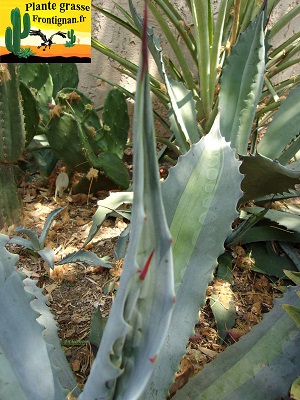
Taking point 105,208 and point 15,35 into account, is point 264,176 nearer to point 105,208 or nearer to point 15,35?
point 105,208

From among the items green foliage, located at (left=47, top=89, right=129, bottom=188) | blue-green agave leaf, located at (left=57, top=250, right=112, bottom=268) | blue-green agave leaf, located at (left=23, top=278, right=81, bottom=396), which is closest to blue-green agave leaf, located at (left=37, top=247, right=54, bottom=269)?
blue-green agave leaf, located at (left=57, top=250, right=112, bottom=268)

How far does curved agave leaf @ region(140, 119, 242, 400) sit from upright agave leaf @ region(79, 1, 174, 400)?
0.26 meters

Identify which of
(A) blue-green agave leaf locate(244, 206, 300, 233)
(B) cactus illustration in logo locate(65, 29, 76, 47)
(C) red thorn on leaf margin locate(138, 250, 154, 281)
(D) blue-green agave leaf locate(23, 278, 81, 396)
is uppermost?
(B) cactus illustration in logo locate(65, 29, 76, 47)

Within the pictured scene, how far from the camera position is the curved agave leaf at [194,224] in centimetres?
76

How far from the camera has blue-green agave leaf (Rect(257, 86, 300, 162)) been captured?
1.40 m

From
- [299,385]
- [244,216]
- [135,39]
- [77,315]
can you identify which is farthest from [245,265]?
[135,39]

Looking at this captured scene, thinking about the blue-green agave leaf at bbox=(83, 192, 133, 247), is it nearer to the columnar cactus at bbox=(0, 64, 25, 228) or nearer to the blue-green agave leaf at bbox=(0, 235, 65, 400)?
the columnar cactus at bbox=(0, 64, 25, 228)

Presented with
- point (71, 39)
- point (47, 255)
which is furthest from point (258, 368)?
point (71, 39)

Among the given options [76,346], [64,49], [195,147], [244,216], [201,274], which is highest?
[64,49]

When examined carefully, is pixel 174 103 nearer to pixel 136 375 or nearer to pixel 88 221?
pixel 88 221

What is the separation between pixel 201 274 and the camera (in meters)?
0.80

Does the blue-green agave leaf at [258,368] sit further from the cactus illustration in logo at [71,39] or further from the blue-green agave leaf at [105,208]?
the cactus illustration in logo at [71,39]

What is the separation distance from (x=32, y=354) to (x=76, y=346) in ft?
1.30

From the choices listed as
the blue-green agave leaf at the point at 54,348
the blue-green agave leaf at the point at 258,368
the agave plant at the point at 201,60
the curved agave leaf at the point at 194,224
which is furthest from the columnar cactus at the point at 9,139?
the blue-green agave leaf at the point at 258,368
